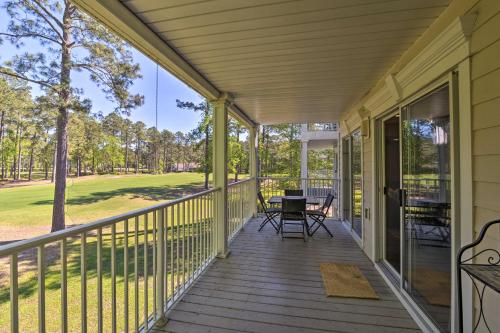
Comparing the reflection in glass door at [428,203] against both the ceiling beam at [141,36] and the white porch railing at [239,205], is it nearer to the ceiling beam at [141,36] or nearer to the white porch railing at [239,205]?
the ceiling beam at [141,36]

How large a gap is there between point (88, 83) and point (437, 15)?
11.3ft

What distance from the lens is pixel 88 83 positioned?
300 cm

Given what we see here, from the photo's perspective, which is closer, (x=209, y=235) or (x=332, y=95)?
(x=209, y=235)

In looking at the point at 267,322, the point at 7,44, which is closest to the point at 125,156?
the point at 7,44

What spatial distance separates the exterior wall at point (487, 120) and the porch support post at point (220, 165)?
2.64 metres

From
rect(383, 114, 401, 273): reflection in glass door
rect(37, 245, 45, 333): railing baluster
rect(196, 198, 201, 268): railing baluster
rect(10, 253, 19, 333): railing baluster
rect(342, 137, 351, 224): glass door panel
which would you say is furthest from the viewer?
rect(342, 137, 351, 224): glass door panel

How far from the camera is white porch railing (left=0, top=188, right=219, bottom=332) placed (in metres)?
1.12

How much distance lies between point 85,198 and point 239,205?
2.95 meters

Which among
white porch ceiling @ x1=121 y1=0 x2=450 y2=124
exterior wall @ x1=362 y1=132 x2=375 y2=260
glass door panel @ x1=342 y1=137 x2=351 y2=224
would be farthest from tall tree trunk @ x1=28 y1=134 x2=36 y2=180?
glass door panel @ x1=342 y1=137 x2=351 y2=224

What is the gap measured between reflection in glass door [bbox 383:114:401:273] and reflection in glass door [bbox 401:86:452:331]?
1.00 feet

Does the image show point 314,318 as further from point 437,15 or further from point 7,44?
point 7,44

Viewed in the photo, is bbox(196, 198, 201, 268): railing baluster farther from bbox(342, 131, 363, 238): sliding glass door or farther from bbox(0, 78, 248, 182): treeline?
bbox(342, 131, 363, 238): sliding glass door

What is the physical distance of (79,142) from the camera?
2.39 metres

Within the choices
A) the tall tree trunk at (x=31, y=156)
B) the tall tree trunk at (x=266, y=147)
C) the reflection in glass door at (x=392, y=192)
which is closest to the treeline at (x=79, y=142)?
the tall tree trunk at (x=31, y=156)
